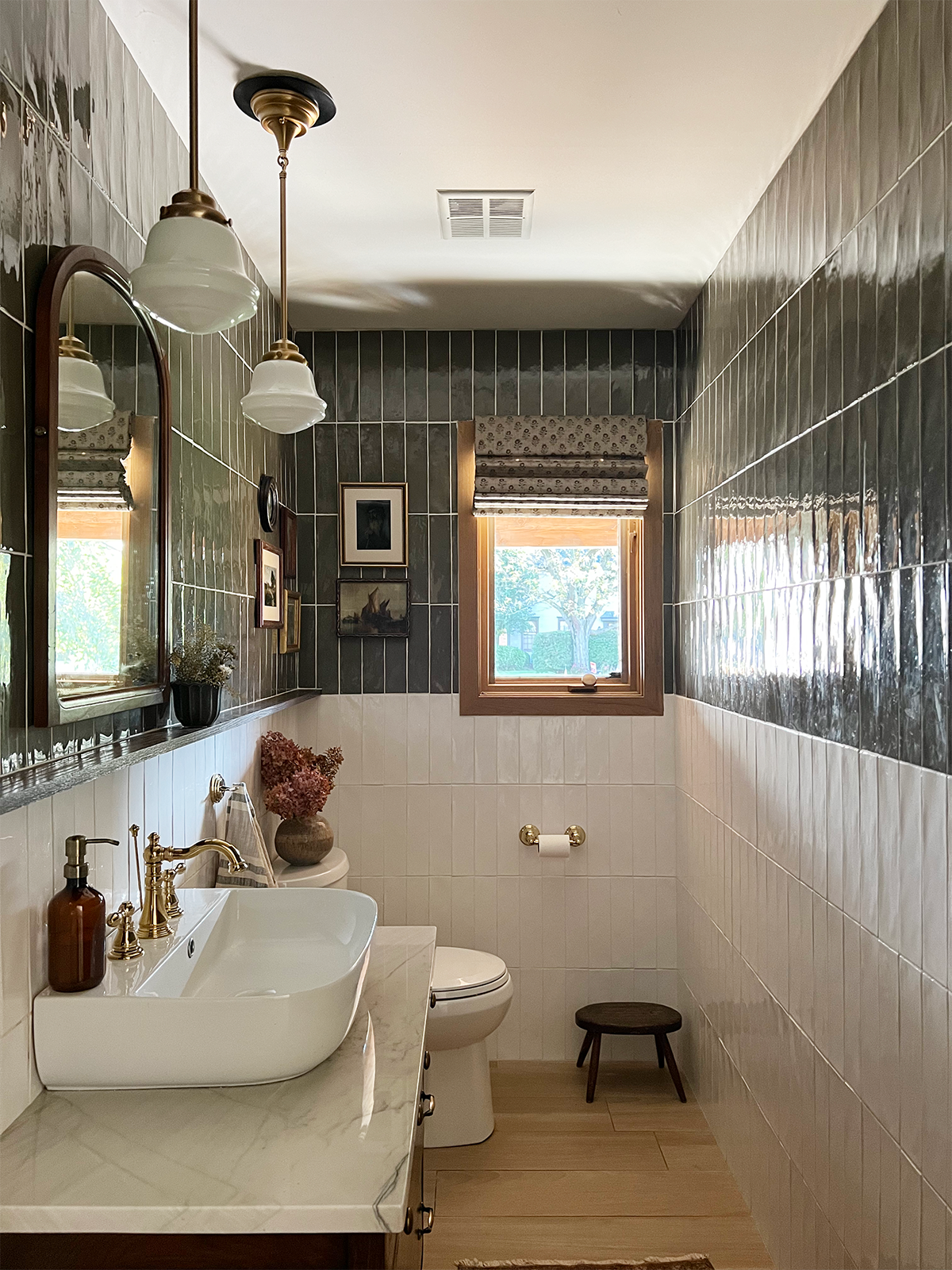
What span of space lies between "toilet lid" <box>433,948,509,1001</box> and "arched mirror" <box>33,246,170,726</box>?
1.48 meters

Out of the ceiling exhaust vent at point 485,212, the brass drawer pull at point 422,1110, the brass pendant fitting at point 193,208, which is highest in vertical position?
the ceiling exhaust vent at point 485,212

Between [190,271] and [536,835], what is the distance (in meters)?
2.67

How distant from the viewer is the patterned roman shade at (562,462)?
12.1ft

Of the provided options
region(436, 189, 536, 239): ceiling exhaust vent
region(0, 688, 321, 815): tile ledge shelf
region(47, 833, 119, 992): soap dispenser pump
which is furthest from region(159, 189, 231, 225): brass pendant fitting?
region(436, 189, 536, 239): ceiling exhaust vent

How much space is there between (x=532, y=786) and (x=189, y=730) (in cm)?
190

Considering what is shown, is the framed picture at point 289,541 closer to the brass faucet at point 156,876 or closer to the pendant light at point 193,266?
the brass faucet at point 156,876

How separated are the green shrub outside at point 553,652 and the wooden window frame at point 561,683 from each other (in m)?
0.07

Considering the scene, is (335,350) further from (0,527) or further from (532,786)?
(0,527)

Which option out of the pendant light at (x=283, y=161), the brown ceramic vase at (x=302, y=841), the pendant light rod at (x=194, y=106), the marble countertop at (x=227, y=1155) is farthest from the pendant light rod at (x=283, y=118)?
the brown ceramic vase at (x=302, y=841)

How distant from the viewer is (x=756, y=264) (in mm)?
2676

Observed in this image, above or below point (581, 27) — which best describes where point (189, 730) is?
below

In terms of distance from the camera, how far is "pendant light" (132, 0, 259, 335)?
139 cm

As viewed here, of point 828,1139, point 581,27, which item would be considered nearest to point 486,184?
point 581,27

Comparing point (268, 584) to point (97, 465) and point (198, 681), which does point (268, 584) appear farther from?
point (97, 465)
